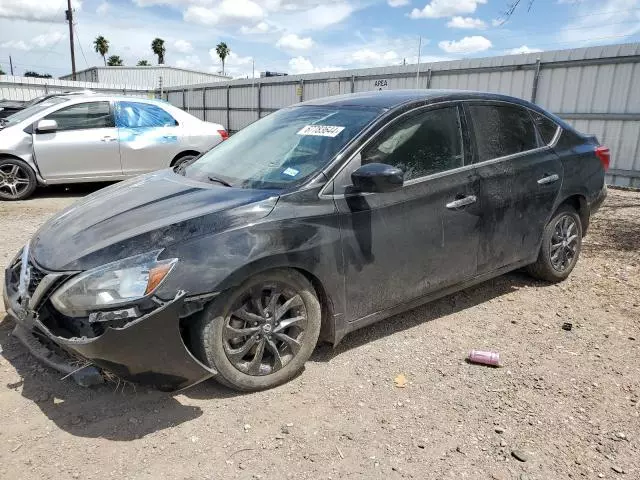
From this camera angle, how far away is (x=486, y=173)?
3.79m

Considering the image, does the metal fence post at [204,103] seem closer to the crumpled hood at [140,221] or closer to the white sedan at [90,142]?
the white sedan at [90,142]

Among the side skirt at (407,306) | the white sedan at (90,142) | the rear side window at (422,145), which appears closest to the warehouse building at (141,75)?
the white sedan at (90,142)

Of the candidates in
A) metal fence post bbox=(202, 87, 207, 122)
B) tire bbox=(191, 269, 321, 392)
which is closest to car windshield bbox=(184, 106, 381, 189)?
tire bbox=(191, 269, 321, 392)

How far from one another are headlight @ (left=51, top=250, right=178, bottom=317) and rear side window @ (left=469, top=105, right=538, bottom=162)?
2.44 m

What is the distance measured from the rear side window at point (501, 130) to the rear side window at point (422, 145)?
23 cm

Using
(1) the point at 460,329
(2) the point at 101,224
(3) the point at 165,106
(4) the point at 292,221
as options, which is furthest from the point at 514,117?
(3) the point at 165,106

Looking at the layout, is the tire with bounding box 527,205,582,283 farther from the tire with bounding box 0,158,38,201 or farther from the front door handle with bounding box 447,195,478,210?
the tire with bounding box 0,158,38,201

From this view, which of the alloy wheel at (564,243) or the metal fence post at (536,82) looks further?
the metal fence post at (536,82)

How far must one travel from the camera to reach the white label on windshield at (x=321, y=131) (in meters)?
3.38

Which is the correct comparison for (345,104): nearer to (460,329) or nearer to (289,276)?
(289,276)

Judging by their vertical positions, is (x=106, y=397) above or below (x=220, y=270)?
below

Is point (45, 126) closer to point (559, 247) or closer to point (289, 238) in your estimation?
point (289, 238)

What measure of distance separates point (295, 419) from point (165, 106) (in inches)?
300

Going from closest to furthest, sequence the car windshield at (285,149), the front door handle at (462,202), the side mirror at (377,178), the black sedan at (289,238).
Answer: the black sedan at (289,238)
the side mirror at (377,178)
the car windshield at (285,149)
the front door handle at (462,202)
